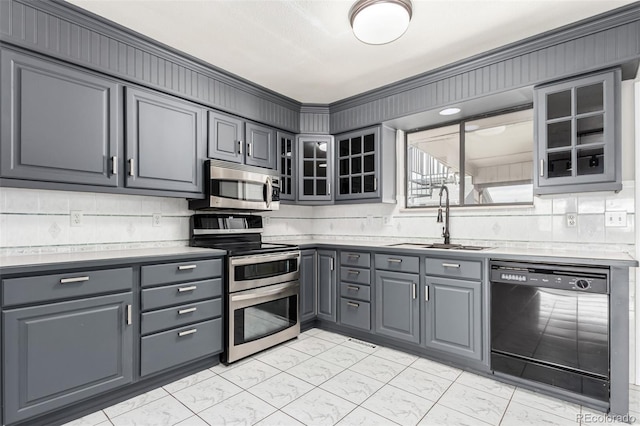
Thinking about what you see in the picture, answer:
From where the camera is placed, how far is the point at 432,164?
3514mm

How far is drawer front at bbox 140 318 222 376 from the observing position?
2.16 metres

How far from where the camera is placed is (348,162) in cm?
365

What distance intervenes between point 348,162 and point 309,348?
1.98 m

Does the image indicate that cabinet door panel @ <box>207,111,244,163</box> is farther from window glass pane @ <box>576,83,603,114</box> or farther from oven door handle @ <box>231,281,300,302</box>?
window glass pane @ <box>576,83,603,114</box>

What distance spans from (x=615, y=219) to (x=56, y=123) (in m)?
3.85

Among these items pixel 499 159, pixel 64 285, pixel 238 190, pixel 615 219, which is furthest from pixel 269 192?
pixel 615 219

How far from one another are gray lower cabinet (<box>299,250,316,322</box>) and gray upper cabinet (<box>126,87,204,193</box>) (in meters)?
1.29

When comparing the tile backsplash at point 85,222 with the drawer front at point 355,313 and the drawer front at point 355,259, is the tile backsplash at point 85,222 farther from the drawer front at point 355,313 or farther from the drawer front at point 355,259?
the drawer front at point 355,313

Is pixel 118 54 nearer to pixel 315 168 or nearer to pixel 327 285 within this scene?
pixel 315 168

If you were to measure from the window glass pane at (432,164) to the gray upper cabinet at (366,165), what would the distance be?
9.6 inches

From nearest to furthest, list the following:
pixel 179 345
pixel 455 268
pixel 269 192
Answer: pixel 179 345, pixel 455 268, pixel 269 192

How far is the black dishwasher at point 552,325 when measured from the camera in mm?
1949

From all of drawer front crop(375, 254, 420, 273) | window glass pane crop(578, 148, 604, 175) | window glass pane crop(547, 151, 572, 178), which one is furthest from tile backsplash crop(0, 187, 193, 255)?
window glass pane crop(578, 148, 604, 175)

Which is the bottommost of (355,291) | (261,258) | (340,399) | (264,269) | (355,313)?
(340,399)
